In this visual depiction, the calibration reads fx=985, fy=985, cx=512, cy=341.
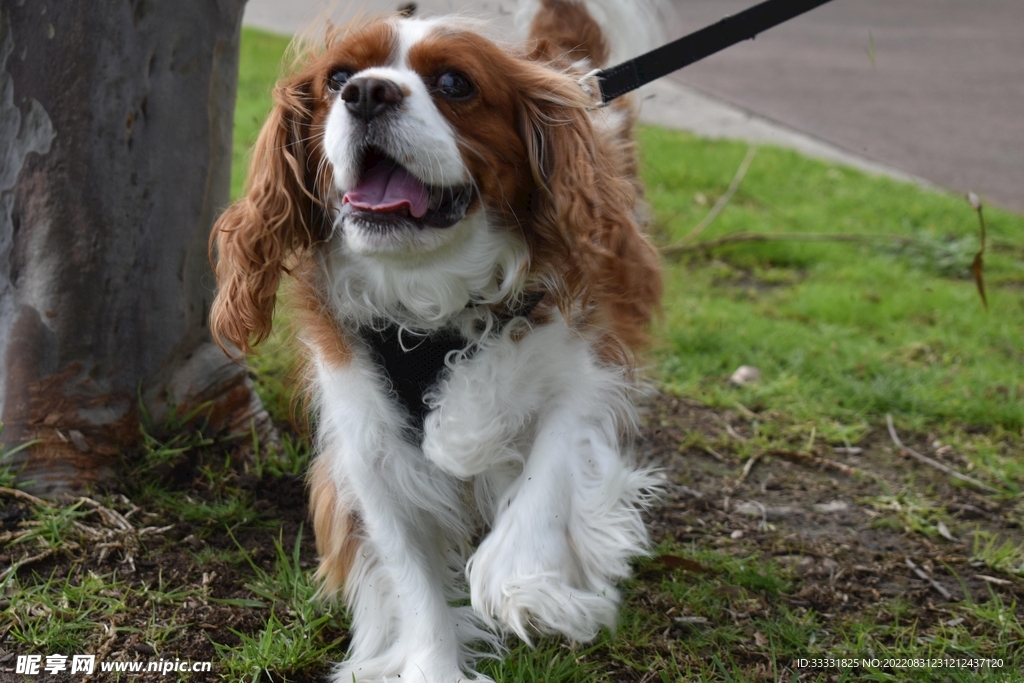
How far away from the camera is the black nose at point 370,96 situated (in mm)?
2156

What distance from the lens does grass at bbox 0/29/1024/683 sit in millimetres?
2467

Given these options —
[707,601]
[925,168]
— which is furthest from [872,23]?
[707,601]

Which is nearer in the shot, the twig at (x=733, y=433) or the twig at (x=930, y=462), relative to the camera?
the twig at (x=930, y=462)

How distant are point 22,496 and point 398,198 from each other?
143 cm

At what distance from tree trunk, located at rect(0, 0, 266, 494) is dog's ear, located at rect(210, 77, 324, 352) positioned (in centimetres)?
47

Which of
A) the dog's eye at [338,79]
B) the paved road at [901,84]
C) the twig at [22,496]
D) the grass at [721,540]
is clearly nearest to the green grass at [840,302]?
the grass at [721,540]

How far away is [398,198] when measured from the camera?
229 cm

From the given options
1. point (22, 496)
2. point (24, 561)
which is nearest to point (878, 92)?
point (22, 496)

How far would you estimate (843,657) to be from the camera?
2.49 metres

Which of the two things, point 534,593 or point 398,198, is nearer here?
point 534,593

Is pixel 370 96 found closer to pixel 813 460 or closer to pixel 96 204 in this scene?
pixel 96 204

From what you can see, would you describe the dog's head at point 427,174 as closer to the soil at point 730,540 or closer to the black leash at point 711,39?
the black leash at point 711,39

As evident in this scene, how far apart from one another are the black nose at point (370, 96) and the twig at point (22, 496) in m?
1.48

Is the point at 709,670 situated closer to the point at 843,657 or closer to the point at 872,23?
the point at 843,657
